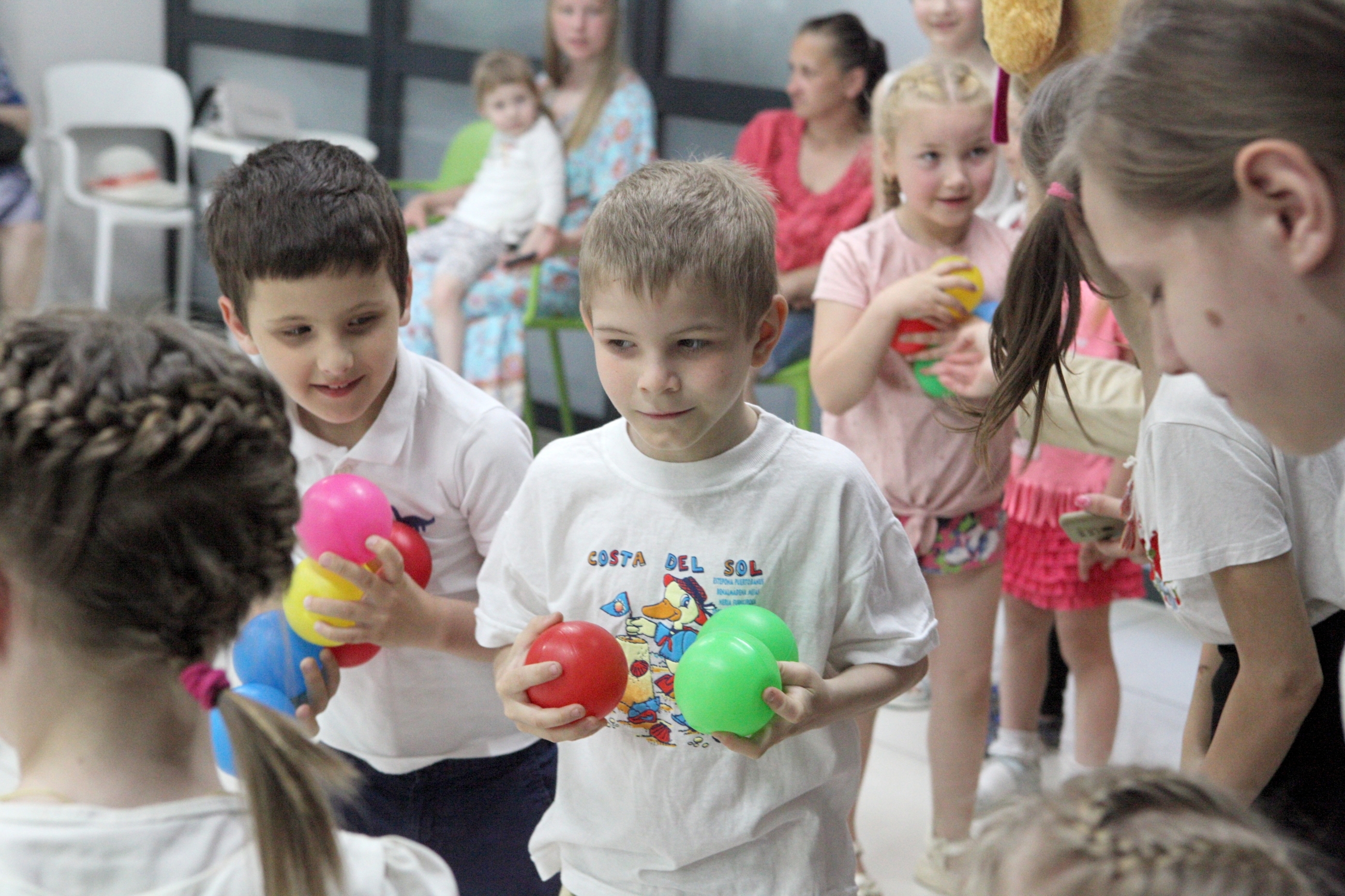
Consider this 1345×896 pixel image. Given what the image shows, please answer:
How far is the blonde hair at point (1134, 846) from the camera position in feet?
2.50

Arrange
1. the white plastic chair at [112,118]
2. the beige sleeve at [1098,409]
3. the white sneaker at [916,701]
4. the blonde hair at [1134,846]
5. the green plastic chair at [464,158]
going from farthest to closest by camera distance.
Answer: the white plastic chair at [112,118]
the green plastic chair at [464,158]
the white sneaker at [916,701]
the beige sleeve at [1098,409]
the blonde hair at [1134,846]

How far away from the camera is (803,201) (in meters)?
3.29

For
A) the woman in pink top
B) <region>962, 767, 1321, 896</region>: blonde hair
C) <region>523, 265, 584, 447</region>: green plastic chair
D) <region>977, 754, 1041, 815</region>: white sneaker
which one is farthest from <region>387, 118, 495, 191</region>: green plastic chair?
<region>962, 767, 1321, 896</region>: blonde hair

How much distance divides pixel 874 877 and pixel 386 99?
448cm

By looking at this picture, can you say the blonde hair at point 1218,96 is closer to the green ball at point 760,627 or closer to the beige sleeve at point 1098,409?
the green ball at point 760,627

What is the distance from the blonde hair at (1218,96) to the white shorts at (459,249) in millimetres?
3377

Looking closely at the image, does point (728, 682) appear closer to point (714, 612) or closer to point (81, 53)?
point (714, 612)

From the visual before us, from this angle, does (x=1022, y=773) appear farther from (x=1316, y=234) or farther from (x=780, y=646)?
(x=1316, y=234)

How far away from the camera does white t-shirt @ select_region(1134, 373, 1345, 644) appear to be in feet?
4.09

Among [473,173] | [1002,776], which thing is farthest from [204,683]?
[473,173]

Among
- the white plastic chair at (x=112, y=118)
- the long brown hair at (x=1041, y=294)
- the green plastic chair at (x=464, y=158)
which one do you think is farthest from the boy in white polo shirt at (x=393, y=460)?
the white plastic chair at (x=112, y=118)

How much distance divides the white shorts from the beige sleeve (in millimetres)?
2559

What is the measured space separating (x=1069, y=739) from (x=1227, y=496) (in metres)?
1.70

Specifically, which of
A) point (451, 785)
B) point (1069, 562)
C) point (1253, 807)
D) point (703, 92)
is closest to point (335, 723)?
point (451, 785)
